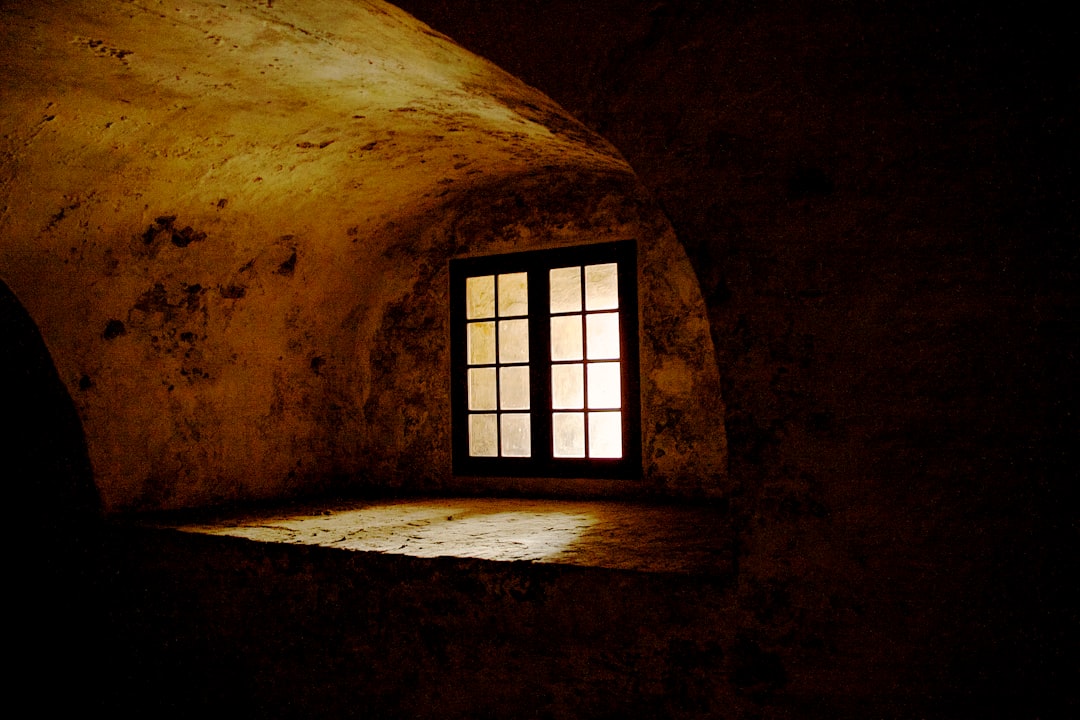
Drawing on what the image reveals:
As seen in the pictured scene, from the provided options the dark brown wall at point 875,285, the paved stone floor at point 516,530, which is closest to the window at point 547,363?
the paved stone floor at point 516,530

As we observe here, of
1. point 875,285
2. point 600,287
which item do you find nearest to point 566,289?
point 600,287

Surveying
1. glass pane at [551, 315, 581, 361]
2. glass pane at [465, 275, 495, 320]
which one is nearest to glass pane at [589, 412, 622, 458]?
glass pane at [551, 315, 581, 361]

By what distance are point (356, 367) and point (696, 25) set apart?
11.2ft

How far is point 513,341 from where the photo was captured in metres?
4.26

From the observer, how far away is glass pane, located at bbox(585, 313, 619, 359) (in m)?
4.02

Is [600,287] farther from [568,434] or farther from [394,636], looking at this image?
[394,636]

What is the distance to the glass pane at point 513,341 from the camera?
4.23 m

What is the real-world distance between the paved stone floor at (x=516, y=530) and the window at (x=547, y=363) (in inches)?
14.0

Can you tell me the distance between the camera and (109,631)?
10.7 feet

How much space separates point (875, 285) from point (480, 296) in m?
3.05

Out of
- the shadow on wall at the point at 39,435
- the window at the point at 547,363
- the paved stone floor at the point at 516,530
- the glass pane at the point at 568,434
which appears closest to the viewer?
the paved stone floor at the point at 516,530

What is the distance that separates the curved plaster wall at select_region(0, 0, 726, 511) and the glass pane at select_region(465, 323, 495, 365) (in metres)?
0.18

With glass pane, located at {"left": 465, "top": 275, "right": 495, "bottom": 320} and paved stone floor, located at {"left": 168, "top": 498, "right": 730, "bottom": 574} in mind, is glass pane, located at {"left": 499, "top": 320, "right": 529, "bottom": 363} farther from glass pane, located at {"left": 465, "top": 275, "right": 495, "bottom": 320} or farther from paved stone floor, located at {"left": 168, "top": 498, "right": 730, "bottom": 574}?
paved stone floor, located at {"left": 168, "top": 498, "right": 730, "bottom": 574}

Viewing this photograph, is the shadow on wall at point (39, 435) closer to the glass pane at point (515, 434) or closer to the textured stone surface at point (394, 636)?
the textured stone surface at point (394, 636)
